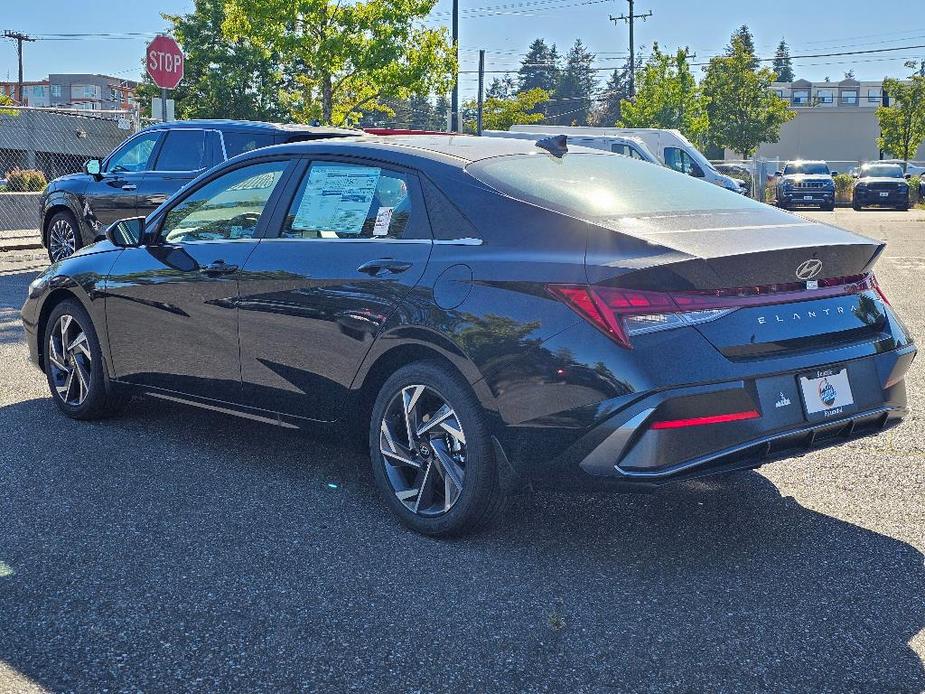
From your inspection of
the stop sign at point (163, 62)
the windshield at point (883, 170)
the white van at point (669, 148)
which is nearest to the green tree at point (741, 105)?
the windshield at point (883, 170)

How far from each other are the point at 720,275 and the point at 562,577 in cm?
118

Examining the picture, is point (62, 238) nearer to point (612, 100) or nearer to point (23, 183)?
point (23, 183)

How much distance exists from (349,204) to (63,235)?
981cm

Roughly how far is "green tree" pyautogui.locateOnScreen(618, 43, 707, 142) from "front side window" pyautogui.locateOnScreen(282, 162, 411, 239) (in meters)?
52.7

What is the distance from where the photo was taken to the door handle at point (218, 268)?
17.0 feet

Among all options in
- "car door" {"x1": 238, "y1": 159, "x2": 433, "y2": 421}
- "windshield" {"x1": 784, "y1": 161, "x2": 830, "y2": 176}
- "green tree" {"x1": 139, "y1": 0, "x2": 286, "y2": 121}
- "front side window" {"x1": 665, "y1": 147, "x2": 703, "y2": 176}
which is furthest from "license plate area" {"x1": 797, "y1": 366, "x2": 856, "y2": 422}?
"green tree" {"x1": 139, "y1": 0, "x2": 286, "y2": 121}

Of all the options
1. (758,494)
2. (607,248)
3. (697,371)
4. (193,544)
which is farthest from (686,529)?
(193,544)

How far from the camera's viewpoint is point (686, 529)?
4406 millimetres

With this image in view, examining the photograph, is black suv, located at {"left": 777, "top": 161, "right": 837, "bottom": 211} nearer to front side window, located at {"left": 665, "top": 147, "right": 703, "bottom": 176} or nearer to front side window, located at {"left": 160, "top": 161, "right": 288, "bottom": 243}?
front side window, located at {"left": 665, "top": 147, "right": 703, "bottom": 176}

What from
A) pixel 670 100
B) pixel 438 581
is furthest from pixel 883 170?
pixel 438 581

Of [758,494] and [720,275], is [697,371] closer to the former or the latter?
[720,275]

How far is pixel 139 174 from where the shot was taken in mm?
12406

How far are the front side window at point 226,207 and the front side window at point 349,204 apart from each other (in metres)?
0.24

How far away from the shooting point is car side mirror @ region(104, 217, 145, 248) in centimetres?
578
